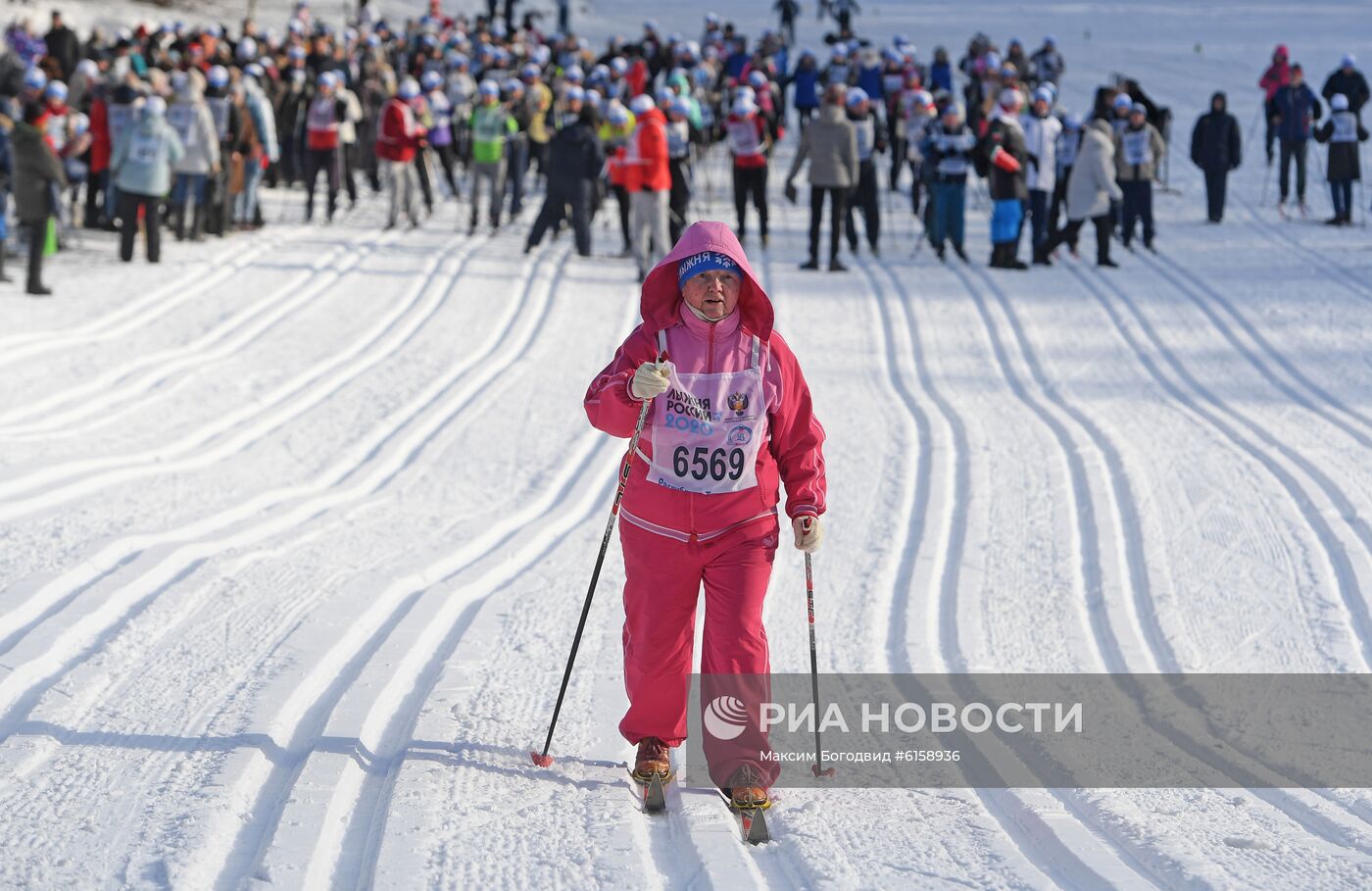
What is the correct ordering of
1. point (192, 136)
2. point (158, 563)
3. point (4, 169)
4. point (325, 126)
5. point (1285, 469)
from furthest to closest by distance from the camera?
point (325, 126), point (192, 136), point (4, 169), point (1285, 469), point (158, 563)

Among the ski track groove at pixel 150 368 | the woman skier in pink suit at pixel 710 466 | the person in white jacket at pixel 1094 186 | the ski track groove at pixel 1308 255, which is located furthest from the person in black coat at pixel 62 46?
the woman skier in pink suit at pixel 710 466

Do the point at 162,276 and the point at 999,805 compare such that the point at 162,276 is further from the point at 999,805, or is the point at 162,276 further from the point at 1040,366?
the point at 999,805

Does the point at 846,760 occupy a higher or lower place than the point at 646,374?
lower

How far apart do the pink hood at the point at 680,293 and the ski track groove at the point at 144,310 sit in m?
7.93

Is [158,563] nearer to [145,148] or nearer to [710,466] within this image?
[710,466]

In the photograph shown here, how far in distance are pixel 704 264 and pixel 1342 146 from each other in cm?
1481

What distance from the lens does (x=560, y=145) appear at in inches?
638

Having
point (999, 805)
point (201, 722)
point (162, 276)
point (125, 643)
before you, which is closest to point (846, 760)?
point (999, 805)

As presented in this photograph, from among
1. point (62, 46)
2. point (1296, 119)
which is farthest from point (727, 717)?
point (62, 46)

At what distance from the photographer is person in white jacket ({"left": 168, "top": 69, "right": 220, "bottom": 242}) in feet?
49.8

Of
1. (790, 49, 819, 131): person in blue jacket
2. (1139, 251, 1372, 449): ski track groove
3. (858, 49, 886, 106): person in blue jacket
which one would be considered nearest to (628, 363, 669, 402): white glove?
(1139, 251, 1372, 449): ski track groove

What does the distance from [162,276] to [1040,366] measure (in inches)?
312

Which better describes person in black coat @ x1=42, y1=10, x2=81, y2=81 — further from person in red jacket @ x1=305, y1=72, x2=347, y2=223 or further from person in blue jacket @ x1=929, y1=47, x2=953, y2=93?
person in blue jacket @ x1=929, y1=47, x2=953, y2=93

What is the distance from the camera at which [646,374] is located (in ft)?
14.5
